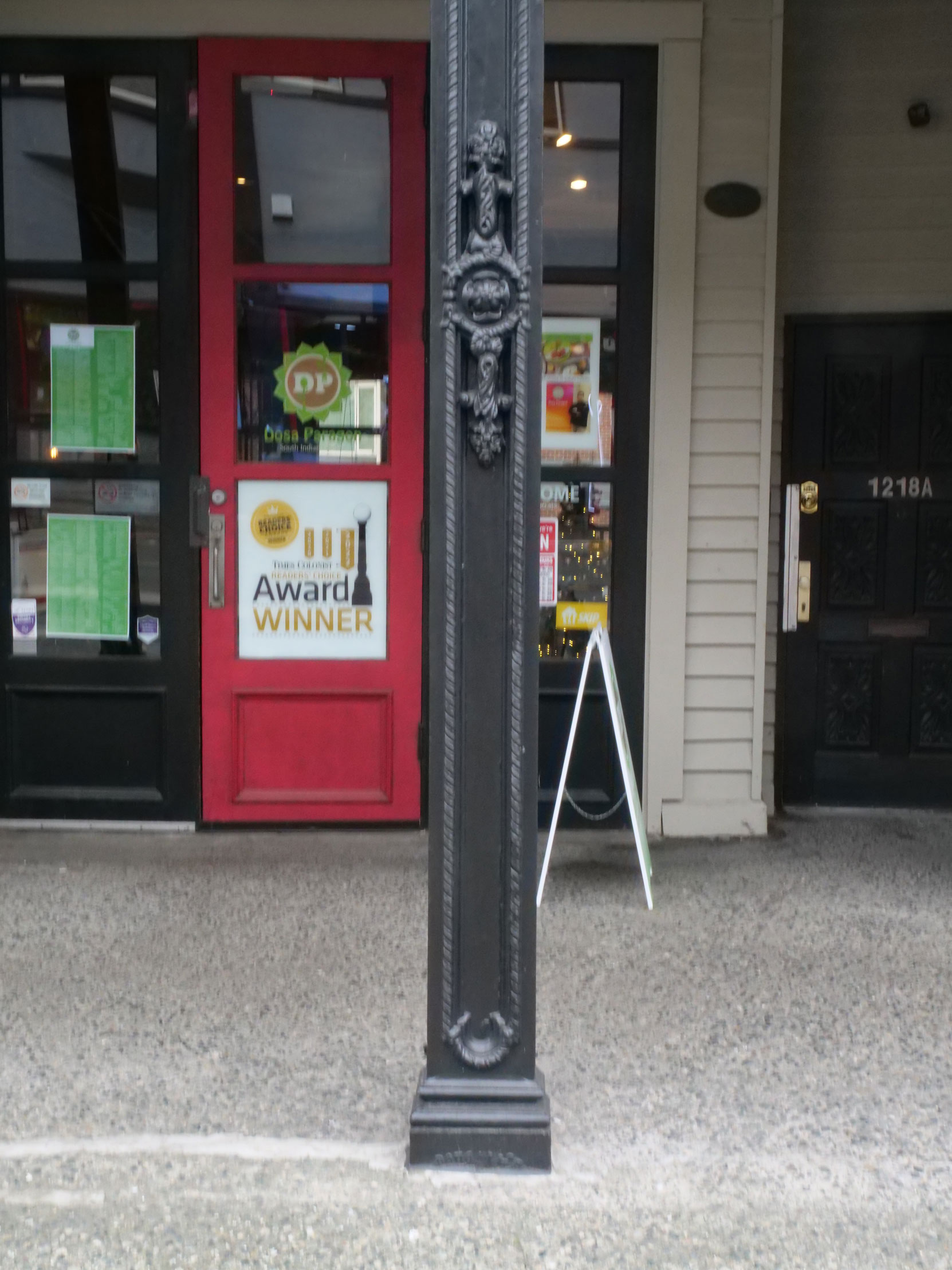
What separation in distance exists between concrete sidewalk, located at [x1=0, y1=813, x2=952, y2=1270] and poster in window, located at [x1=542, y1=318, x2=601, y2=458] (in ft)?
6.16

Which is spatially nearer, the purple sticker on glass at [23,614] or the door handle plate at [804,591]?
the purple sticker on glass at [23,614]

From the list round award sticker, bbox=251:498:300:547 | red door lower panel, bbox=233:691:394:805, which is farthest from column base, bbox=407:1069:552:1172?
round award sticker, bbox=251:498:300:547

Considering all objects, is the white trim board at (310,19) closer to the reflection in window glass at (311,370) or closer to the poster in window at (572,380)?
the reflection in window glass at (311,370)

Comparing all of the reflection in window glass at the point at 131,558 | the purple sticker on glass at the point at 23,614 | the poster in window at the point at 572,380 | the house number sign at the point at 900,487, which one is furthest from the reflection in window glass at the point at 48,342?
the house number sign at the point at 900,487

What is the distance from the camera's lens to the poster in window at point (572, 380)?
624cm

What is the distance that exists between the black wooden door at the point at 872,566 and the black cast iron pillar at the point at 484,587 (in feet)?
12.2

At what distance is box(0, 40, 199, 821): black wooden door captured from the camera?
609 centimetres

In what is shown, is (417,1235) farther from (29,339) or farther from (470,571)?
(29,339)

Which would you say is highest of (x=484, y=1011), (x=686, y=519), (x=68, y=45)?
(x=68, y=45)

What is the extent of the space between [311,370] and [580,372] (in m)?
1.21

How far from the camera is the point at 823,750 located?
268 inches

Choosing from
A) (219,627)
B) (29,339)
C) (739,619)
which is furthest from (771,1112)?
(29,339)

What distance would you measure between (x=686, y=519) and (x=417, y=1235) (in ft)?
12.5

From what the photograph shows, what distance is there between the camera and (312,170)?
20.1ft
